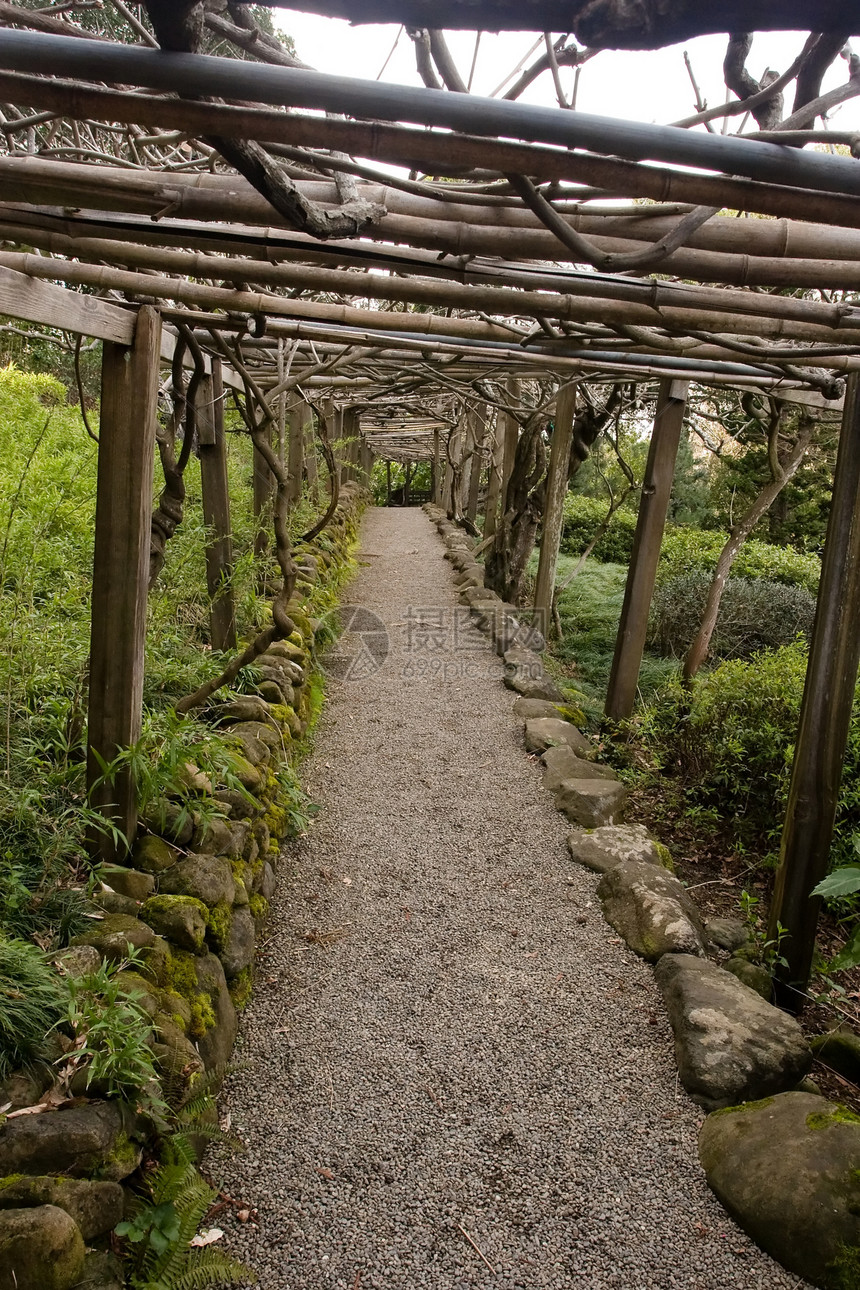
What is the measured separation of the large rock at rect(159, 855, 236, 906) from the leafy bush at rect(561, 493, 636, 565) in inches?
516

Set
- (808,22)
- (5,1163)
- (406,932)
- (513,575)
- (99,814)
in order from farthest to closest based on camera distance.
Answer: (513,575) < (406,932) < (99,814) < (5,1163) < (808,22)

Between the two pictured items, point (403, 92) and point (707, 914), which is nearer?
point (403, 92)

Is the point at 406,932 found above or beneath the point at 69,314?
beneath

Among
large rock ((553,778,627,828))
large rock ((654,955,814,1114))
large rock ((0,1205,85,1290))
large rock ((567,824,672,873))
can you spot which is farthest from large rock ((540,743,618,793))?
large rock ((0,1205,85,1290))

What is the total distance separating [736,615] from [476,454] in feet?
25.2

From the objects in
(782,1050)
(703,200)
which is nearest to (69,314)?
(703,200)

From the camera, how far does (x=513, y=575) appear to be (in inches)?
410

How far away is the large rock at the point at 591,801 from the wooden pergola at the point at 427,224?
1.14 meters

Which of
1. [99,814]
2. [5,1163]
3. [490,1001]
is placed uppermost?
[99,814]

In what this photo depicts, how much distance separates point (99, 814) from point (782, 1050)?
2.56m

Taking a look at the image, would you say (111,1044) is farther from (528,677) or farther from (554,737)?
(528,677)

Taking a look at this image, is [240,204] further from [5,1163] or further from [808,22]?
[5,1163]

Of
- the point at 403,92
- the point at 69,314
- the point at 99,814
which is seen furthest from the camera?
the point at 99,814

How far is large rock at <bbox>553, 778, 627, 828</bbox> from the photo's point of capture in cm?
464
